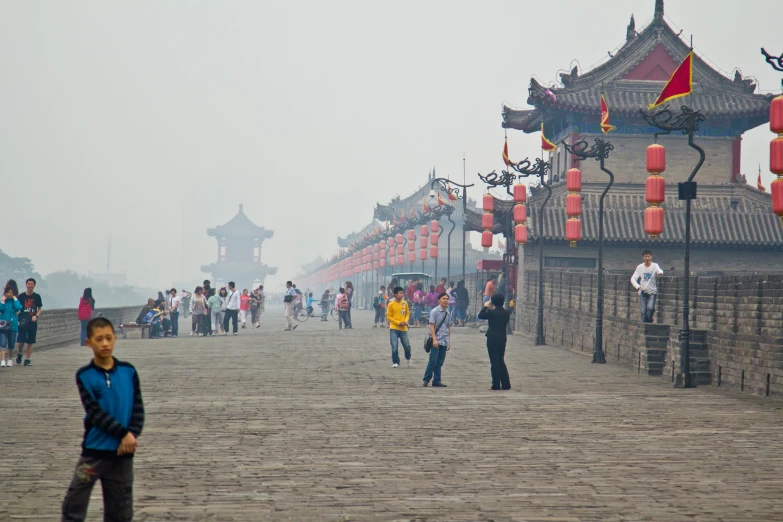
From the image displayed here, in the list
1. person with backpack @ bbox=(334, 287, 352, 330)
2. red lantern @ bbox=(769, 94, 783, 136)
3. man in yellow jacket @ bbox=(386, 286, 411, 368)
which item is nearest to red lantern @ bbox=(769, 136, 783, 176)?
red lantern @ bbox=(769, 94, 783, 136)

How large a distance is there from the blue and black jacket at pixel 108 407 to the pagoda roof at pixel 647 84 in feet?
109

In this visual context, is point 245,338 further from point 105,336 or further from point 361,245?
point 361,245

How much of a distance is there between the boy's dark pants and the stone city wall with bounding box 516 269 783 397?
1044cm

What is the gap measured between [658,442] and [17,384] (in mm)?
9935

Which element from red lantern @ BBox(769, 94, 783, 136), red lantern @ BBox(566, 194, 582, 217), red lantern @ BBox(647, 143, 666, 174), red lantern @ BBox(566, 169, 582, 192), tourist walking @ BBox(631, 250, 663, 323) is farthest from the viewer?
red lantern @ BBox(566, 194, 582, 217)

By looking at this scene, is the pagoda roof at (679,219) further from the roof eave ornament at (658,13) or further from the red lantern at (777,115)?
the red lantern at (777,115)

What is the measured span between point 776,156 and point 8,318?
43.0 feet

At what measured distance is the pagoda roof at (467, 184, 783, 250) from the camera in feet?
118

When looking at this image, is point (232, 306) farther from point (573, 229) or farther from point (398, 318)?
point (398, 318)

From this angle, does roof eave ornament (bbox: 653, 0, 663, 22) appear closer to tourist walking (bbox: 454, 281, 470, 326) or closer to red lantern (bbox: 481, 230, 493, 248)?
red lantern (bbox: 481, 230, 493, 248)

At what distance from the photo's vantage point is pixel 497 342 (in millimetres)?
14805

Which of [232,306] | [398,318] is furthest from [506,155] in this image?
[398,318]

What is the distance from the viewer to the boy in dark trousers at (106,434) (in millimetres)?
5258

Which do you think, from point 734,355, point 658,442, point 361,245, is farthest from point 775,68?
point 361,245
